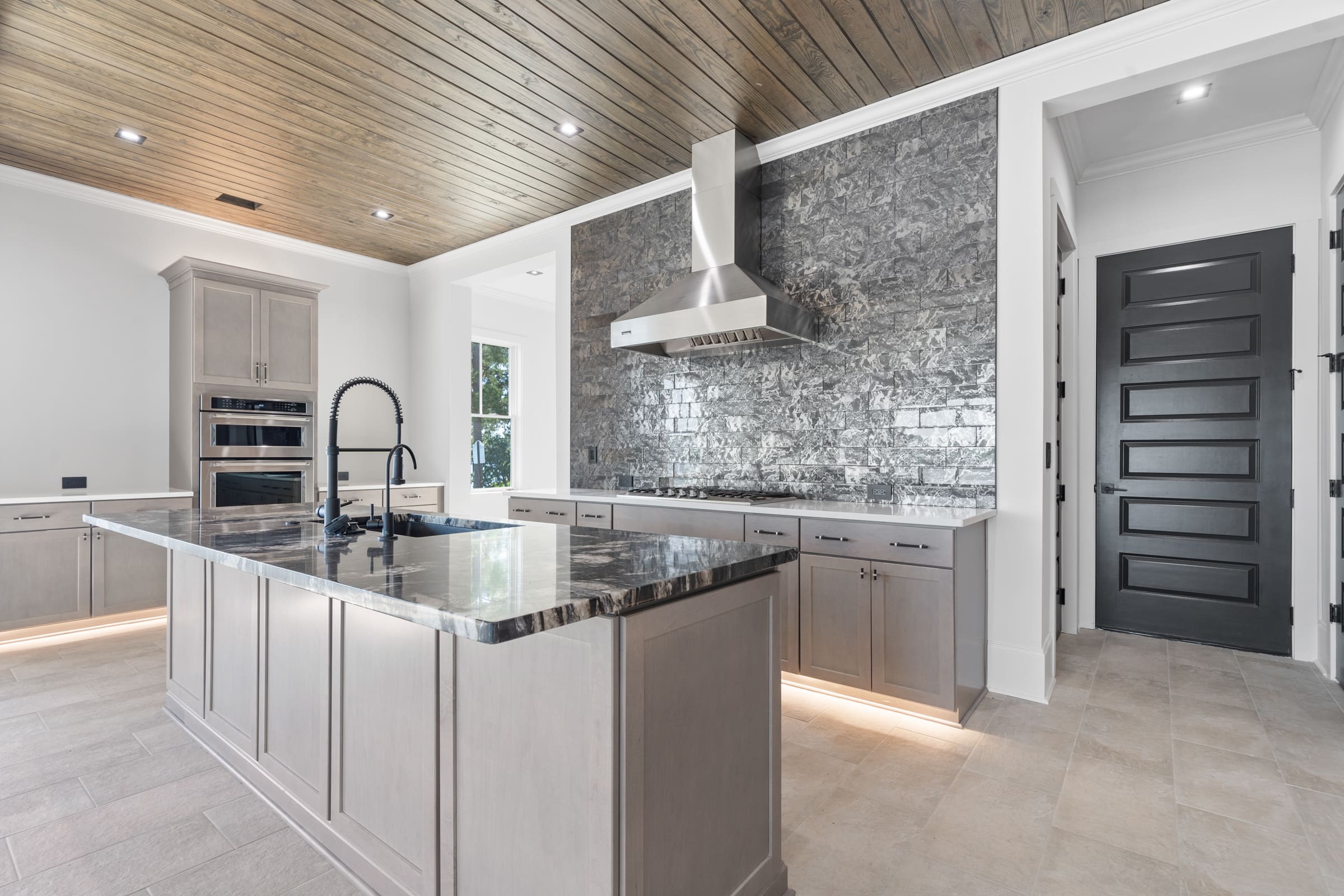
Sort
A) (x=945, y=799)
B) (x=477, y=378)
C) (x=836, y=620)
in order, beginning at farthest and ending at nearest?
(x=477, y=378) → (x=836, y=620) → (x=945, y=799)

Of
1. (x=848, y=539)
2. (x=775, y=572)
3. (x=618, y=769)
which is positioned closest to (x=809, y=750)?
(x=848, y=539)

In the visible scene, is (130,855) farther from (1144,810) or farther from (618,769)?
(1144,810)

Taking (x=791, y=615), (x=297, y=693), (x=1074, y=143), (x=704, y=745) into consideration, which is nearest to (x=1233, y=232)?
(x=1074, y=143)

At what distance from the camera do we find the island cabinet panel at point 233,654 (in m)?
2.14

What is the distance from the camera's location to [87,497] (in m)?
4.04

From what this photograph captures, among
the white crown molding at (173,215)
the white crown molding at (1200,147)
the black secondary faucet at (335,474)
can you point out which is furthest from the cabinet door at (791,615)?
the white crown molding at (173,215)

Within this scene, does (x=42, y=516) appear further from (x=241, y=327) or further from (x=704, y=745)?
(x=704, y=745)

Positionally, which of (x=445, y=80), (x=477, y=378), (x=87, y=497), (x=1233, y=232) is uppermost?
(x=445, y=80)

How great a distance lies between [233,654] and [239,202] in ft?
12.6

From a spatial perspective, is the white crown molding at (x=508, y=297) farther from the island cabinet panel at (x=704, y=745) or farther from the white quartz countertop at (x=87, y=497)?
the island cabinet panel at (x=704, y=745)

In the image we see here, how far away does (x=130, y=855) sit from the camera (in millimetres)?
1838

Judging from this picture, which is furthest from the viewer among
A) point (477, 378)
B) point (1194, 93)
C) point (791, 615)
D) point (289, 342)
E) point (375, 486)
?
point (477, 378)

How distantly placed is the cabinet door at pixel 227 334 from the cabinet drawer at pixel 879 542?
425 centimetres

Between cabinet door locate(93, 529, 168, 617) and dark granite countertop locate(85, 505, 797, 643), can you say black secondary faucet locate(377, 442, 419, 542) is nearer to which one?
dark granite countertop locate(85, 505, 797, 643)
